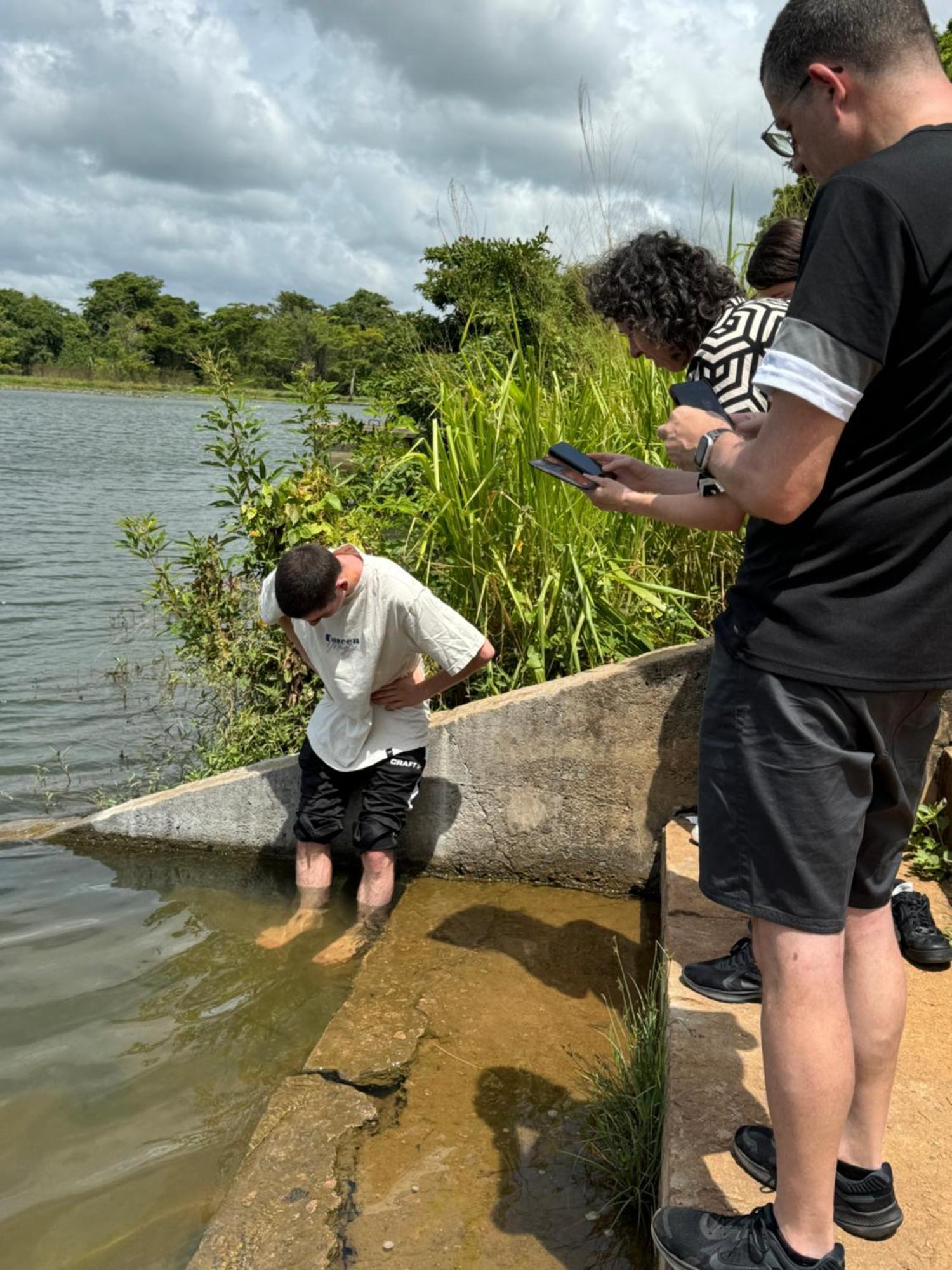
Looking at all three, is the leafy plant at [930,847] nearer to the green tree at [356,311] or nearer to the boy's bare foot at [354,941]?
the boy's bare foot at [354,941]

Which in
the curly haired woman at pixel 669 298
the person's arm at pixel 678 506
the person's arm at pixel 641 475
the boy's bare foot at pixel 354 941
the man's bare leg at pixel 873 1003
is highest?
the curly haired woman at pixel 669 298

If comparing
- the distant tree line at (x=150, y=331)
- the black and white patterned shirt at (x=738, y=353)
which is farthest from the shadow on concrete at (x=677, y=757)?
the distant tree line at (x=150, y=331)

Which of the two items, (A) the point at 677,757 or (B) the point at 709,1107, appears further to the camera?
(A) the point at 677,757

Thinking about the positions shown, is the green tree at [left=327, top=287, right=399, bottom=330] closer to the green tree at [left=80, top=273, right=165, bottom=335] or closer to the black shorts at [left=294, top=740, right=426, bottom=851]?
the green tree at [left=80, top=273, right=165, bottom=335]

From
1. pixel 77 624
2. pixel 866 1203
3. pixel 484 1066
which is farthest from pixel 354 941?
pixel 77 624

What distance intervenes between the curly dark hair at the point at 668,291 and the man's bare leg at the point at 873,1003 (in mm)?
1517

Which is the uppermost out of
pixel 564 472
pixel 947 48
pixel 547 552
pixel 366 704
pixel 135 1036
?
pixel 947 48

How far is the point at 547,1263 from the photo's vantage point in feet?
7.67

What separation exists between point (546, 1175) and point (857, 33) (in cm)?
253

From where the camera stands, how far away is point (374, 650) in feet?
13.6

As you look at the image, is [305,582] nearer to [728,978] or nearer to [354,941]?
[354,941]

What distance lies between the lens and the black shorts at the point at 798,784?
1.60 meters

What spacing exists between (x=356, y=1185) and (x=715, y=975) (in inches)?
42.3

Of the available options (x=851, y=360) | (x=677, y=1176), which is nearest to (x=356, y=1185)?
(x=677, y=1176)
